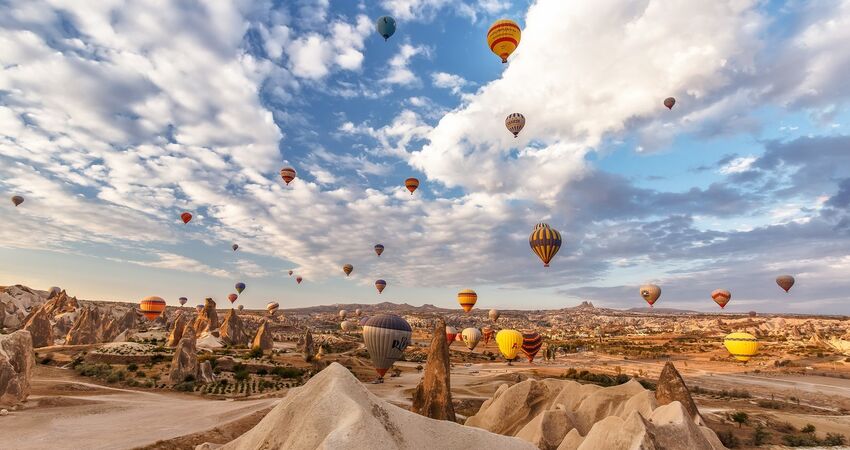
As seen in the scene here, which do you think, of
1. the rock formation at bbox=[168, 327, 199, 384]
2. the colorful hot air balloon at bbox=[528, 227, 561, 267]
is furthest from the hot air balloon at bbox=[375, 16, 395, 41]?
the rock formation at bbox=[168, 327, 199, 384]

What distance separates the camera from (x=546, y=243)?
51750 mm

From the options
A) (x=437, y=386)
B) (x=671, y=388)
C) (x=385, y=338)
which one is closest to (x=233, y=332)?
(x=385, y=338)

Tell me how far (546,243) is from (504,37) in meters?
24.1

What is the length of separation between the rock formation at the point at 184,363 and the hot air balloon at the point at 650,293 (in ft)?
221

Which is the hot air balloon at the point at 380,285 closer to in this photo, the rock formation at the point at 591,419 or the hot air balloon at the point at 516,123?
the hot air balloon at the point at 516,123

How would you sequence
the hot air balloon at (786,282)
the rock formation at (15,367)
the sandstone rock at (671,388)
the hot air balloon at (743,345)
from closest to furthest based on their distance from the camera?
Answer: the sandstone rock at (671,388) → the rock formation at (15,367) → the hot air balloon at (743,345) → the hot air balloon at (786,282)

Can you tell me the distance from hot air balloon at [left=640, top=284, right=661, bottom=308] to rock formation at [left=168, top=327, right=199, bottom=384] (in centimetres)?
6734

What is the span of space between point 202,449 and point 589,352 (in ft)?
380

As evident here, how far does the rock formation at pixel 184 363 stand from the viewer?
47.9 m

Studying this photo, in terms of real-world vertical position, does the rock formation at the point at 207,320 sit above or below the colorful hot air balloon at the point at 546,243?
below

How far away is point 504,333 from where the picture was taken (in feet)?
219

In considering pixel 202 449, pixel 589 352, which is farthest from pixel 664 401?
pixel 589 352

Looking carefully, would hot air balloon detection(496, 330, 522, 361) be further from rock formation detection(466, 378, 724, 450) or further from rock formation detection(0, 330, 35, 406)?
rock formation detection(0, 330, 35, 406)

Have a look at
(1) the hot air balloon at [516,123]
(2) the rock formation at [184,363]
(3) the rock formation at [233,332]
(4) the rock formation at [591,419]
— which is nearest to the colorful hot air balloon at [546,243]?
(1) the hot air balloon at [516,123]
